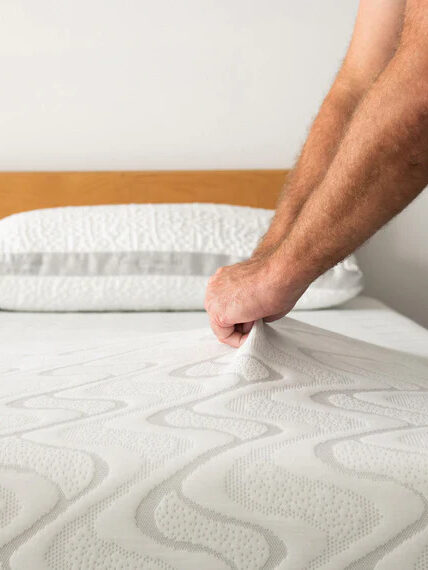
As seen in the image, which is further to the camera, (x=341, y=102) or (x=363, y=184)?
(x=341, y=102)

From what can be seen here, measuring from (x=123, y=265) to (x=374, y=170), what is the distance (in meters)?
1.18

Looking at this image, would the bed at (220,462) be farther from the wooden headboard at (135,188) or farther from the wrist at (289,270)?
the wooden headboard at (135,188)

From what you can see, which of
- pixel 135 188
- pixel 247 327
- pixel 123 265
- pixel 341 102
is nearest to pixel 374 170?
pixel 247 327

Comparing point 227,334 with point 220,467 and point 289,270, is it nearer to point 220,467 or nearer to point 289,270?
point 289,270

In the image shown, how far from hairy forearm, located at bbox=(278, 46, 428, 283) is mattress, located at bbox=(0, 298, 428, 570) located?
0.14 meters

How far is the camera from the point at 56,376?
804mm

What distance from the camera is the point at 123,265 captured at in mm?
1796

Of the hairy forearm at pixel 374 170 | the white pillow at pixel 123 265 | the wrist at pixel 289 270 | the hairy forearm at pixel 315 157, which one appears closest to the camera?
the hairy forearm at pixel 374 170

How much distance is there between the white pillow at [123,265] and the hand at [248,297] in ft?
2.79

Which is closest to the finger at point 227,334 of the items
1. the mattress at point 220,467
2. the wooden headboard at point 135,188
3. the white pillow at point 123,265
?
the mattress at point 220,467

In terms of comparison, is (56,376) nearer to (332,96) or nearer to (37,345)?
(37,345)

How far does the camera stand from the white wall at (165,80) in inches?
92.3

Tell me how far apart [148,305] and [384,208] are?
1155mm

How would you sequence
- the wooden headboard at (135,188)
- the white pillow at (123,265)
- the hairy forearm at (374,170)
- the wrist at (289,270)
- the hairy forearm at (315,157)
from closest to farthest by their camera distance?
1. the hairy forearm at (374,170)
2. the wrist at (289,270)
3. the hairy forearm at (315,157)
4. the white pillow at (123,265)
5. the wooden headboard at (135,188)
